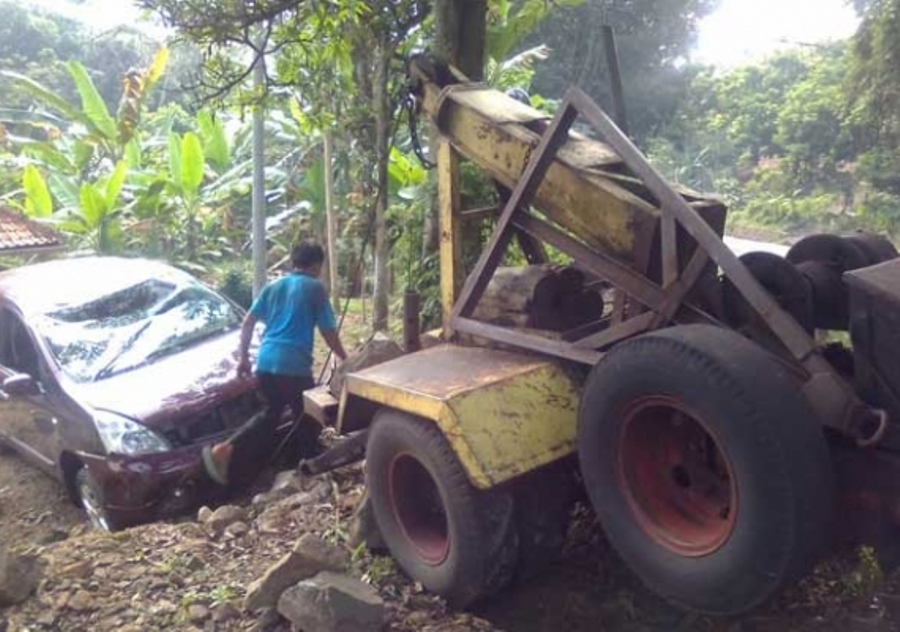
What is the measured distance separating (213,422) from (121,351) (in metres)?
1.01

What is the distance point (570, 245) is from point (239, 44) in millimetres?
4106

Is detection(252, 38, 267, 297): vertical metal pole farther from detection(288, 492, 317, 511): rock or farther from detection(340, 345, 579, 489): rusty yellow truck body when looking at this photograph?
detection(340, 345, 579, 489): rusty yellow truck body

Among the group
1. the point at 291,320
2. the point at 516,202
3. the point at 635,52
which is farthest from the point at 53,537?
the point at 635,52

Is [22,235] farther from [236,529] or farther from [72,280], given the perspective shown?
[236,529]

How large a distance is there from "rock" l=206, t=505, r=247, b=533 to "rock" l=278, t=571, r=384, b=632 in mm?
1425

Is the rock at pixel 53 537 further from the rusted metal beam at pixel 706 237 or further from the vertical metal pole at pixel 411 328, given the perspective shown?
the rusted metal beam at pixel 706 237

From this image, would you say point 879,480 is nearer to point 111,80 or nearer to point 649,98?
point 649,98

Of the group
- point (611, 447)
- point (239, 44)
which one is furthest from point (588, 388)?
point (239, 44)

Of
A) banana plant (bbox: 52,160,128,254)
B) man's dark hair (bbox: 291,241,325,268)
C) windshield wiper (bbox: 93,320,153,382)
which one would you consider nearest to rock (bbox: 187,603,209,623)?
man's dark hair (bbox: 291,241,325,268)

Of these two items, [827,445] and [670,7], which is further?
[670,7]

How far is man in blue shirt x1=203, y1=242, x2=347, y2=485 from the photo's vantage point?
557cm

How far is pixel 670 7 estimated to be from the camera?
25.2 meters

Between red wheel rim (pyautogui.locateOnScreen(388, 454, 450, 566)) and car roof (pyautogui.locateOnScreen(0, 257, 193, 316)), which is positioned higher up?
car roof (pyautogui.locateOnScreen(0, 257, 193, 316))

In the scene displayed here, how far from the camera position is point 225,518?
4.80 m
